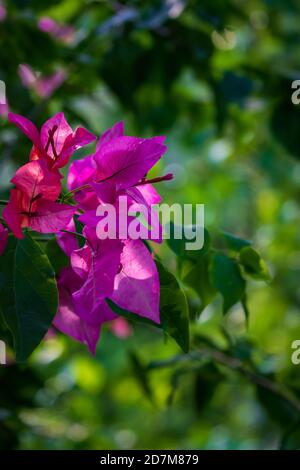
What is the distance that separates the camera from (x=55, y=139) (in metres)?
0.53

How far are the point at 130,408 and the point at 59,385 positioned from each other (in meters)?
0.80

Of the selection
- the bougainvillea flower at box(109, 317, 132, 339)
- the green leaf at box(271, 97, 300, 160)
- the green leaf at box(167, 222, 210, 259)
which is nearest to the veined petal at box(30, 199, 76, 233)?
the green leaf at box(167, 222, 210, 259)

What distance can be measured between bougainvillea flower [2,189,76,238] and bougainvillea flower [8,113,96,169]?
0.10ft

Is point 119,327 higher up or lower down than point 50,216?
higher up

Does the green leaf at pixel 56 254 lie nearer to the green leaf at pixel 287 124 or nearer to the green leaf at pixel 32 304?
the green leaf at pixel 32 304

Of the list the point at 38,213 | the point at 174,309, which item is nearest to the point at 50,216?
the point at 38,213

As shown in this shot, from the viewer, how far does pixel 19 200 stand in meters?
0.50

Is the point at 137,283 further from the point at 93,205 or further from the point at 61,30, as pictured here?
the point at 61,30

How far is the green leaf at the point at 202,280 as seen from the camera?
63cm

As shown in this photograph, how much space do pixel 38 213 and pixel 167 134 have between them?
981 mm

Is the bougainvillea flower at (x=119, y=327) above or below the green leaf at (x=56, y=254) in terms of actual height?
above

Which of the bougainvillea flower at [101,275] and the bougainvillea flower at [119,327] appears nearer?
the bougainvillea flower at [101,275]

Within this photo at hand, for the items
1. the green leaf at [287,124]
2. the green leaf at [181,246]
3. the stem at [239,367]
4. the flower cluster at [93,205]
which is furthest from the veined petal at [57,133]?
the green leaf at [287,124]

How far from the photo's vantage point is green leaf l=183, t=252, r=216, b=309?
0.63 meters
